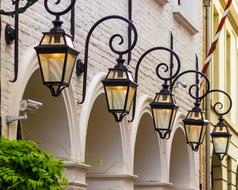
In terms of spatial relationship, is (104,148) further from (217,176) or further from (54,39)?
(217,176)

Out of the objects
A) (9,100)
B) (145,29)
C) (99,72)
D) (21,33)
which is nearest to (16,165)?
(9,100)

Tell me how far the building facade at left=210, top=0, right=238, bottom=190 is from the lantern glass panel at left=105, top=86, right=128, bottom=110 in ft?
46.7

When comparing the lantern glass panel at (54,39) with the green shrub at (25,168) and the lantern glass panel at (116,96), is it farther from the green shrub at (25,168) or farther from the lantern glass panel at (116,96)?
the lantern glass panel at (116,96)

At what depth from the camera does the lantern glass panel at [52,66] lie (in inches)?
392

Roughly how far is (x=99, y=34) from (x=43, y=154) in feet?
19.9

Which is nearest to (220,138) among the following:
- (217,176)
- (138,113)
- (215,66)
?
(138,113)

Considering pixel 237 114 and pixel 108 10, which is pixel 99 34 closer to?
pixel 108 10

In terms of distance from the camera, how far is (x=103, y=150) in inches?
634

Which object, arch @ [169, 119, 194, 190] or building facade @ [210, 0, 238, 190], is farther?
building facade @ [210, 0, 238, 190]

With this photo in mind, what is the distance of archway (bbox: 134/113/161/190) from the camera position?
18.6 metres

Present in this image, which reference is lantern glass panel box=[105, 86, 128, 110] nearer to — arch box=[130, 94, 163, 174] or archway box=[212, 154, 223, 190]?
arch box=[130, 94, 163, 174]

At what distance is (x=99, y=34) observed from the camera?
49.0 feet

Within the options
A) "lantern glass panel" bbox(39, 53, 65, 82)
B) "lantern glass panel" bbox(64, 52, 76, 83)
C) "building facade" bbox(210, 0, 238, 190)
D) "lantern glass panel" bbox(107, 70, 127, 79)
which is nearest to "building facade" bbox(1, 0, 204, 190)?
"lantern glass panel" bbox(107, 70, 127, 79)

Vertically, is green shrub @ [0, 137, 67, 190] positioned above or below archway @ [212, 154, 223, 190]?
below
